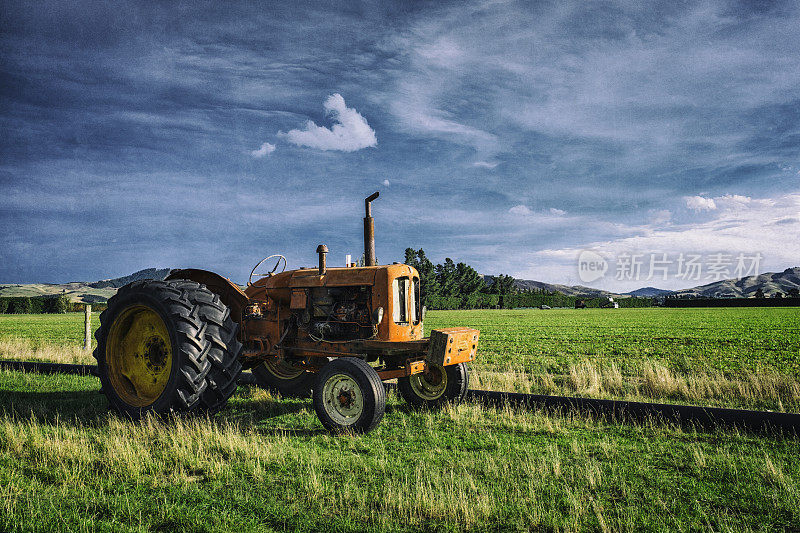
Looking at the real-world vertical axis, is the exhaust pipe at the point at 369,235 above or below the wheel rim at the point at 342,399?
above

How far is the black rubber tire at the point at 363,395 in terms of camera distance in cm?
554

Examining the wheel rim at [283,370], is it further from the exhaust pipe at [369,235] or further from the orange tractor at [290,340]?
the exhaust pipe at [369,235]

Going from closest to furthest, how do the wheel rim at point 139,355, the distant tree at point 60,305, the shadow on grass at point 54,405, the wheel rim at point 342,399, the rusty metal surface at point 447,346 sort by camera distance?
1. the wheel rim at point 342,399
2. the rusty metal surface at point 447,346
3. the wheel rim at point 139,355
4. the shadow on grass at point 54,405
5. the distant tree at point 60,305

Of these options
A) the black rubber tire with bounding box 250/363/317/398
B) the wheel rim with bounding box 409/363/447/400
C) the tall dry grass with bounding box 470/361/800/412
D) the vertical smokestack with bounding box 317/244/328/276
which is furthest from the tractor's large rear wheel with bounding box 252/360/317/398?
the tall dry grass with bounding box 470/361/800/412

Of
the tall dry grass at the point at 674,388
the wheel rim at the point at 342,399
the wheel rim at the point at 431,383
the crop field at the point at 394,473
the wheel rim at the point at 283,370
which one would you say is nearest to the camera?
the crop field at the point at 394,473

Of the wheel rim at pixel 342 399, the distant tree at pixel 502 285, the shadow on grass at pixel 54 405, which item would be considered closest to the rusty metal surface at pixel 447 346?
the wheel rim at pixel 342 399

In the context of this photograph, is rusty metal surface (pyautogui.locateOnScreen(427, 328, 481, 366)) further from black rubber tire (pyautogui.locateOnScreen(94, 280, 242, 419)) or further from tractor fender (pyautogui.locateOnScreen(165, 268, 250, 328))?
tractor fender (pyautogui.locateOnScreen(165, 268, 250, 328))

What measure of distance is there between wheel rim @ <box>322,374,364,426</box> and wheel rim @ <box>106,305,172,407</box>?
2.08 m

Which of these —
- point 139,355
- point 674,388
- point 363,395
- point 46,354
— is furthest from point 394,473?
point 46,354

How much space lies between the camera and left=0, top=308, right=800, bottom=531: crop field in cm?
355

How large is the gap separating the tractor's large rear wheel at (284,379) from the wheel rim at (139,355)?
6.35 ft

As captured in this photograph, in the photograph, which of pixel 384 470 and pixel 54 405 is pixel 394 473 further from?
pixel 54 405

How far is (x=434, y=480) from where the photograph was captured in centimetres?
412

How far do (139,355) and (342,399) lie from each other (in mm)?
2931
